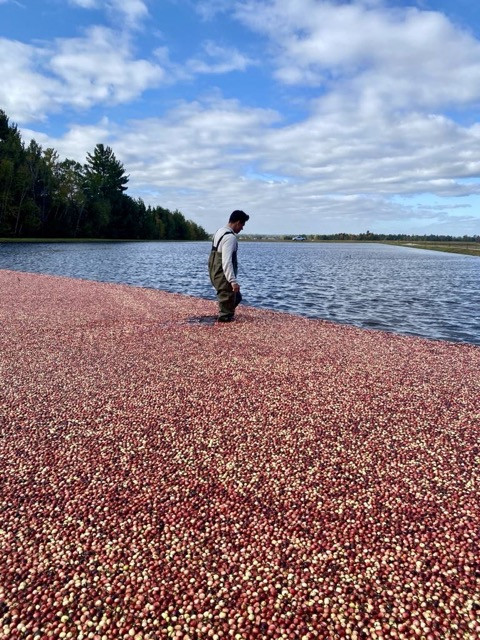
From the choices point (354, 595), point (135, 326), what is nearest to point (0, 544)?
point (354, 595)

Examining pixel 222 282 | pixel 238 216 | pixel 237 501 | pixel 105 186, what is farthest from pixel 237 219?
pixel 105 186

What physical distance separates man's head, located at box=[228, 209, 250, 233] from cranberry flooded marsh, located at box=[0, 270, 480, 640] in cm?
392

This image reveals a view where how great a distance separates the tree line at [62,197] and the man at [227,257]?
2620 inches

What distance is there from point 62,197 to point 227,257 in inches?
3133

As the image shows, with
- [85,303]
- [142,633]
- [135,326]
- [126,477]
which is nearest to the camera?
[142,633]

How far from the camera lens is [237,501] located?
352cm

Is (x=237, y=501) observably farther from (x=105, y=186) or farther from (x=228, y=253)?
(x=105, y=186)

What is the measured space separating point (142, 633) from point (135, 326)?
339 inches

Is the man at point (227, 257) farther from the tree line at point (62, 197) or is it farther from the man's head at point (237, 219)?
the tree line at point (62, 197)

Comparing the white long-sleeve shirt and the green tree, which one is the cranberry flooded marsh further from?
the green tree

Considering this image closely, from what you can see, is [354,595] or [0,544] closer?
[354,595]

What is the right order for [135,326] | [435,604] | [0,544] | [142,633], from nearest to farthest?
[142,633]
[435,604]
[0,544]
[135,326]

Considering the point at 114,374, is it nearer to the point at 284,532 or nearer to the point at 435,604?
the point at 284,532

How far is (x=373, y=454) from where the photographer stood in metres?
4.30
